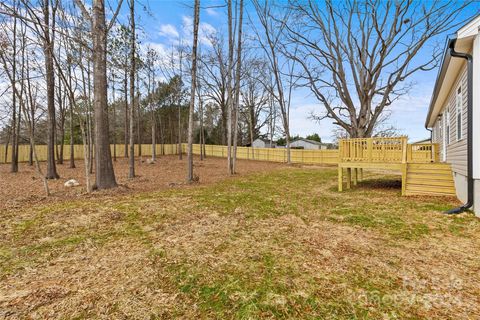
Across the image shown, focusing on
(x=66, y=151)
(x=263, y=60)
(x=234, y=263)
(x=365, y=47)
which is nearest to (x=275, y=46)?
(x=263, y=60)

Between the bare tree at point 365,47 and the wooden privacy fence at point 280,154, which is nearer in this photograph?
the bare tree at point 365,47

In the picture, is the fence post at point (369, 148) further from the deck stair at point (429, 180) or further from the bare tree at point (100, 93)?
the bare tree at point (100, 93)

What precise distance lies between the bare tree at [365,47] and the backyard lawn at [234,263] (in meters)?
10.4

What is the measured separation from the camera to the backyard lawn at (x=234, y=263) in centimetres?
196

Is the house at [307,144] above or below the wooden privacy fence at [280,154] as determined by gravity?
above

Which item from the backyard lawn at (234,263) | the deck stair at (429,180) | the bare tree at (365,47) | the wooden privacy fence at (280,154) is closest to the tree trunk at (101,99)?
the backyard lawn at (234,263)

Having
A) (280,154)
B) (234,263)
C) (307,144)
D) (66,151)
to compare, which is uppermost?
(307,144)

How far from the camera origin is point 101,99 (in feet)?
20.9

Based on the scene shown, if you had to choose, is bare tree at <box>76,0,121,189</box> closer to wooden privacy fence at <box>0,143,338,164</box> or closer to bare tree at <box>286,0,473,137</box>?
bare tree at <box>286,0,473,137</box>

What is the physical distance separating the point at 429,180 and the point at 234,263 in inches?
267

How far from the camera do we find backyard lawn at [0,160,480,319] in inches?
77.2

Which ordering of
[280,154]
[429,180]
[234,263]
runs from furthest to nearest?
[280,154]
[429,180]
[234,263]

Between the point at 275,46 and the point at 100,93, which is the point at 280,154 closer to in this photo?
the point at 275,46

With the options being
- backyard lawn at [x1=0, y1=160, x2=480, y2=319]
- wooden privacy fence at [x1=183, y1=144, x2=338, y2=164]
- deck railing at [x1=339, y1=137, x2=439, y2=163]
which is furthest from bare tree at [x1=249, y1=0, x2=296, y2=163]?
backyard lawn at [x1=0, y1=160, x2=480, y2=319]
